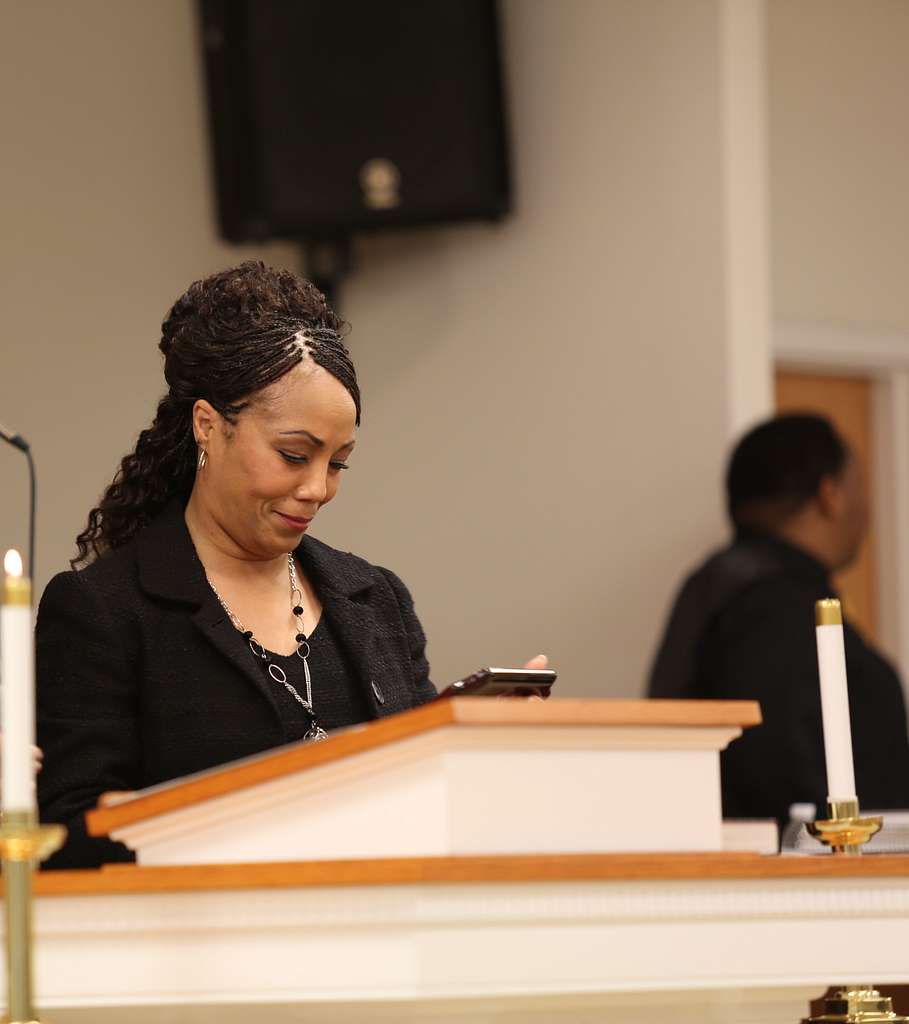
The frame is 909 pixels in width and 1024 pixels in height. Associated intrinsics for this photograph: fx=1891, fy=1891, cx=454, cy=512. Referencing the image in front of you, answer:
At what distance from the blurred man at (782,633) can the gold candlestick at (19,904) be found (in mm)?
2750

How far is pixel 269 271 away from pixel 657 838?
2.91ft

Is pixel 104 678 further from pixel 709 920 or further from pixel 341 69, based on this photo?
pixel 341 69

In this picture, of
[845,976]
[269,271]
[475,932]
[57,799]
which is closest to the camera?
[475,932]

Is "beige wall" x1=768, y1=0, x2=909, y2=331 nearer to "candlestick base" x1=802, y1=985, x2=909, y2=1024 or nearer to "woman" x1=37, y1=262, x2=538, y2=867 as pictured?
"woman" x1=37, y1=262, x2=538, y2=867

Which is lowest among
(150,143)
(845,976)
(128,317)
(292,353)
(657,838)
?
(845,976)

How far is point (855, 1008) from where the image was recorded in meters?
1.59

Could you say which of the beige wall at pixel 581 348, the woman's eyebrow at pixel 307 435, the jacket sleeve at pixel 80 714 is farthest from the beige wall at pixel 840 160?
the jacket sleeve at pixel 80 714

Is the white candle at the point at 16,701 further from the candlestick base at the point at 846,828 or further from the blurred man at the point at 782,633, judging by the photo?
the blurred man at the point at 782,633

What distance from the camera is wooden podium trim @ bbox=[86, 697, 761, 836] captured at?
138 cm

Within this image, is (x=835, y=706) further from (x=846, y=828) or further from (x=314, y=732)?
(x=314, y=732)

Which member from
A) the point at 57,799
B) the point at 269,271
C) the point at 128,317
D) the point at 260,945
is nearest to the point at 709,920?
the point at 260,945

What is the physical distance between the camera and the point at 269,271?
210 cm

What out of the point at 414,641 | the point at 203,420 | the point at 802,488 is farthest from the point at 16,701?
the point at 802,488

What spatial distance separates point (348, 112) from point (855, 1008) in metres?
3.48
